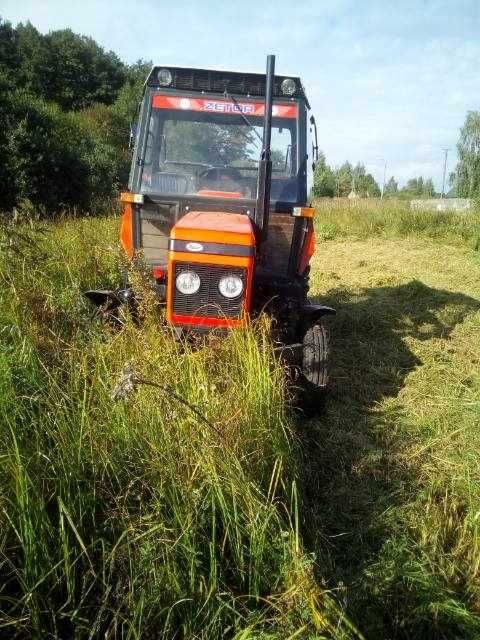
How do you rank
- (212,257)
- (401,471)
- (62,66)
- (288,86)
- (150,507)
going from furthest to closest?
1. (62,66)
2. (288,86)
3. (212,257)
4. (401,471)
5. (150,507)

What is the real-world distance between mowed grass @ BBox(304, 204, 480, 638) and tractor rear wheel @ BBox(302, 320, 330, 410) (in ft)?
0.57

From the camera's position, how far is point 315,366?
357 cm

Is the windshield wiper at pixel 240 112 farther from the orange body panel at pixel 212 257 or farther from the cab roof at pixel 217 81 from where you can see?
the orange body panel at pixel 212 257

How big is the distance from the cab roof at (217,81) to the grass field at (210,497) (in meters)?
1.74

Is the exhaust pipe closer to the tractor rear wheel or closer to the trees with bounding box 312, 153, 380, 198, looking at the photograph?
the tractor rear wheel

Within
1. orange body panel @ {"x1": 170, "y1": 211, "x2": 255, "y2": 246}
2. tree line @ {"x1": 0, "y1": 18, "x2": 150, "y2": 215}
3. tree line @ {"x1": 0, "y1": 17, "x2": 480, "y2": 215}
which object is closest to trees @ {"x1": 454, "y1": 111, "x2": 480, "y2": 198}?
tree line @ {"x1": 0, "y1": 17, "x2": 480, "y2": 215}

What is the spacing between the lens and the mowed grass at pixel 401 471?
1.98 metres

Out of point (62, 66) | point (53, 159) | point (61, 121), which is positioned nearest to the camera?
point (53, 159)

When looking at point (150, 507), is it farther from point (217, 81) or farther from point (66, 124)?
point (66, 124)

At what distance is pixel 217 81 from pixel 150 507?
127 inches

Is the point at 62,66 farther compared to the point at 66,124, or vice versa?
the point at 62,66

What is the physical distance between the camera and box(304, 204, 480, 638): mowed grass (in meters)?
1.98

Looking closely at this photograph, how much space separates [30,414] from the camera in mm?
2127

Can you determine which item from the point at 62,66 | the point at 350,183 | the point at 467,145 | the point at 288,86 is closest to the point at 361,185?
the point at 350,183
